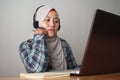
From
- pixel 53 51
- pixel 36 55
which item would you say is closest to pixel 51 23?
pixel 53 51

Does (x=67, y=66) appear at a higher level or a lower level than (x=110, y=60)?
lower

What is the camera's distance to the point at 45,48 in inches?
48.5

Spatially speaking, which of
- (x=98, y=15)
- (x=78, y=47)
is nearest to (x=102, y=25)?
(x=98, y=15)

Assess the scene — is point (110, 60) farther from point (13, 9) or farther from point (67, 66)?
point (13, 9)

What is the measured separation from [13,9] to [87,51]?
124 cm

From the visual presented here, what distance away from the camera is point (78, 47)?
2.06m

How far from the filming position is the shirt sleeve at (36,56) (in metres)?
1.15

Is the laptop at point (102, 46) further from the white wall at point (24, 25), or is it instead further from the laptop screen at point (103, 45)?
the white wall at point (24, 25)

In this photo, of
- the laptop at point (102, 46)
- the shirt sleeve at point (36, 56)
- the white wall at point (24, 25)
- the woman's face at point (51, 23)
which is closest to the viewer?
the laptop at point (102, 46)

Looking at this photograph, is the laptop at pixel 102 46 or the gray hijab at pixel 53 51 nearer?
the laptop at pixel 102 46

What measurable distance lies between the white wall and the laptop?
104 centimetres

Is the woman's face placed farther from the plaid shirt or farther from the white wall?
the white wall

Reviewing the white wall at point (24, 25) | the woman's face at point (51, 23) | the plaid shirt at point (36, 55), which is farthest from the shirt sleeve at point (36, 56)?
the white wall at point (24, 25)

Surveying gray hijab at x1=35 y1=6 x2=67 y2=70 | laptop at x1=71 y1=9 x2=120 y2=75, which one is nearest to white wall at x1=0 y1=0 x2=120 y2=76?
gray hijab at x1=35 y1=6 x2=67 y2=70
